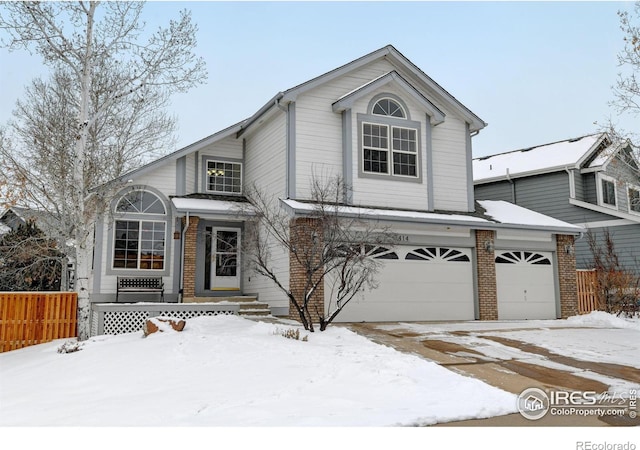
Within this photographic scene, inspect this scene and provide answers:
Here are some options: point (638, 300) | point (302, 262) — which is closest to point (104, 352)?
point (302, 262)

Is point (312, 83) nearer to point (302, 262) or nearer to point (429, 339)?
point (302, 262)

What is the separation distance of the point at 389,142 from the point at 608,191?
11855 mm

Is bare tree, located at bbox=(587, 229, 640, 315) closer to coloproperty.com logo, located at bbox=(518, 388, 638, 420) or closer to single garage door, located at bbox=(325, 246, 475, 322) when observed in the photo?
single garage door, located at bbox=(325, 246, 475, 322)

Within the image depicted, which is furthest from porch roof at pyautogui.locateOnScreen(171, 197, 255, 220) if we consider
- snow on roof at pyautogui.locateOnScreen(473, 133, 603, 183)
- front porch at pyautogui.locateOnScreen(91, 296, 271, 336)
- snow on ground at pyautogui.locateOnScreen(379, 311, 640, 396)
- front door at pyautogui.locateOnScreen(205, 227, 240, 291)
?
snow on roof at pyautogui.locateOnScreen(473, 133, 603, 183)

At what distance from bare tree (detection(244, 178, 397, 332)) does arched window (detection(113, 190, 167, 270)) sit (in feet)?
9.32

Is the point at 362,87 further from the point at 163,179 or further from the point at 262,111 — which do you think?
the point at 163,179

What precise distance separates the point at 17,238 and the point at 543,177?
66.4 ft

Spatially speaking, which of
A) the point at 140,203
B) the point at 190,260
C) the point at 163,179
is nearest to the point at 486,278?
the point at 190,260

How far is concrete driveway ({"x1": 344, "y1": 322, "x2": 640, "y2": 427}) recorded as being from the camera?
5.91m

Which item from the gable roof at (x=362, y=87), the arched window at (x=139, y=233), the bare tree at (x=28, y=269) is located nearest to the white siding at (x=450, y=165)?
the gable roof at (x=362, y=87)

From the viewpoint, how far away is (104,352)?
10297 mm

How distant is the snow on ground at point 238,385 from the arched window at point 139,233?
4.71 metres

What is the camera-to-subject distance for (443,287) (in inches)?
611

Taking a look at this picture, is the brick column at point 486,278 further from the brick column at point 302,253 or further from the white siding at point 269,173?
the white siding at point 269,173
